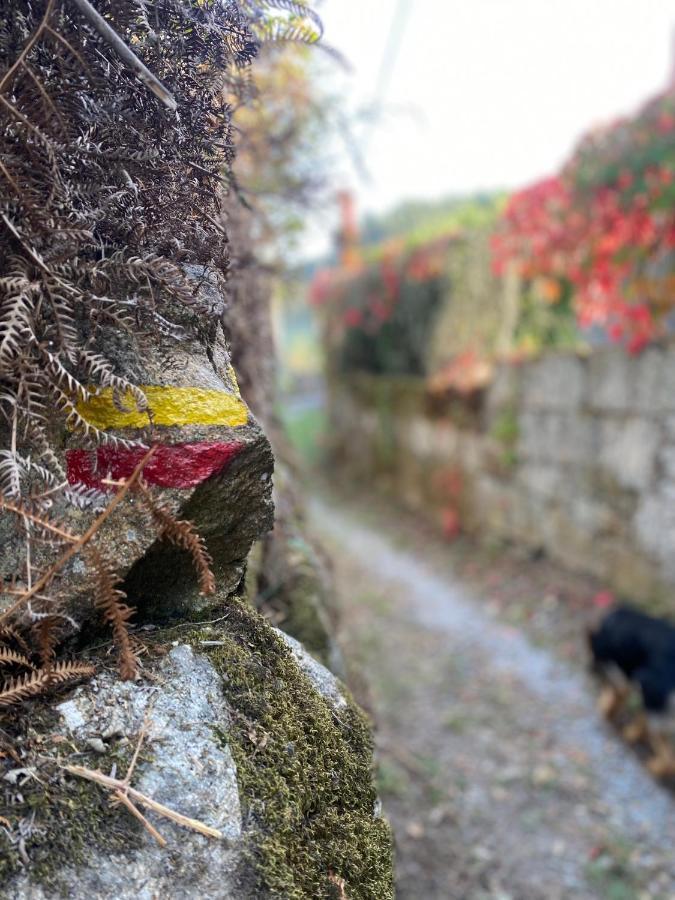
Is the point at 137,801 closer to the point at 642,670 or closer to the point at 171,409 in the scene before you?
the point at 171,409

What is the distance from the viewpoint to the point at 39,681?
880mm

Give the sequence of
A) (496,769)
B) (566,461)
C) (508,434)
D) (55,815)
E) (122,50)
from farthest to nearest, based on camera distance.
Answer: (508,434) → (566,461) → (496,769) → (122,50) → (55,815)

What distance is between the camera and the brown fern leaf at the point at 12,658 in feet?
2.88

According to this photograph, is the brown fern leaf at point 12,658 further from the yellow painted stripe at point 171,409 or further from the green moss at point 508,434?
the green moss at point 508,434

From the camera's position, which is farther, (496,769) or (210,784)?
(496,769)

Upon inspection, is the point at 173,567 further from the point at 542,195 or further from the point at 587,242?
the point at 542,195

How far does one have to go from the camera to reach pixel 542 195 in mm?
5914

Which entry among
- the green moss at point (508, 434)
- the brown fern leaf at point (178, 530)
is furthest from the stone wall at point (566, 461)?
the brown fern leaf at point (178, 530)

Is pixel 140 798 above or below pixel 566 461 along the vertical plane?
above

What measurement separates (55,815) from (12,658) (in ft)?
0.62

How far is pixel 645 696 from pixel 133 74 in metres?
3.74

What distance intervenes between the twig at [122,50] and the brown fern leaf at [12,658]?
0.74 m

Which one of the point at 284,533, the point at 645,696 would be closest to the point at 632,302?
the point at 645,696

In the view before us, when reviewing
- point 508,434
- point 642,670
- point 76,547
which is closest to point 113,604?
point 76,547
